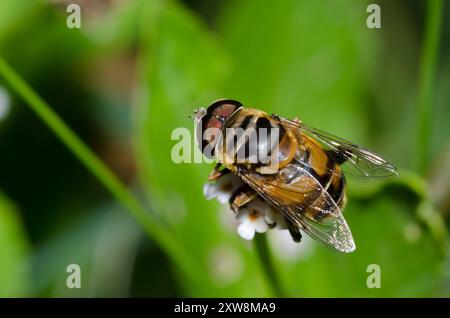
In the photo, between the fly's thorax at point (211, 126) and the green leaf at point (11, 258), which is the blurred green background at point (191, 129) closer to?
the green leaf at point (11, 258)

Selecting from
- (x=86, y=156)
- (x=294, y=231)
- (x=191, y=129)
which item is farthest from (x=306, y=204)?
(x=191, y=129)

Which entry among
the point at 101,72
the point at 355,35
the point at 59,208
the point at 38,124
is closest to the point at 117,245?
the point at 59,208

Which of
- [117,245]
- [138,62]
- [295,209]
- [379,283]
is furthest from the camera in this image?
[138,62]

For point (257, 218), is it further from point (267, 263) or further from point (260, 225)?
point (267, 263)

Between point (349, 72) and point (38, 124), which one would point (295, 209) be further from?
point (38, 124)

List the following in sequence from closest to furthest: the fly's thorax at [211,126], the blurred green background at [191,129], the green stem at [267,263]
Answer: the fly's thorax at [211,126]
the green stem at [267,263]
the blurred green background at [191,129]

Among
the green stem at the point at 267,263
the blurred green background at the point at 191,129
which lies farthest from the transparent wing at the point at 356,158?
the green stem at the point at 267,263
